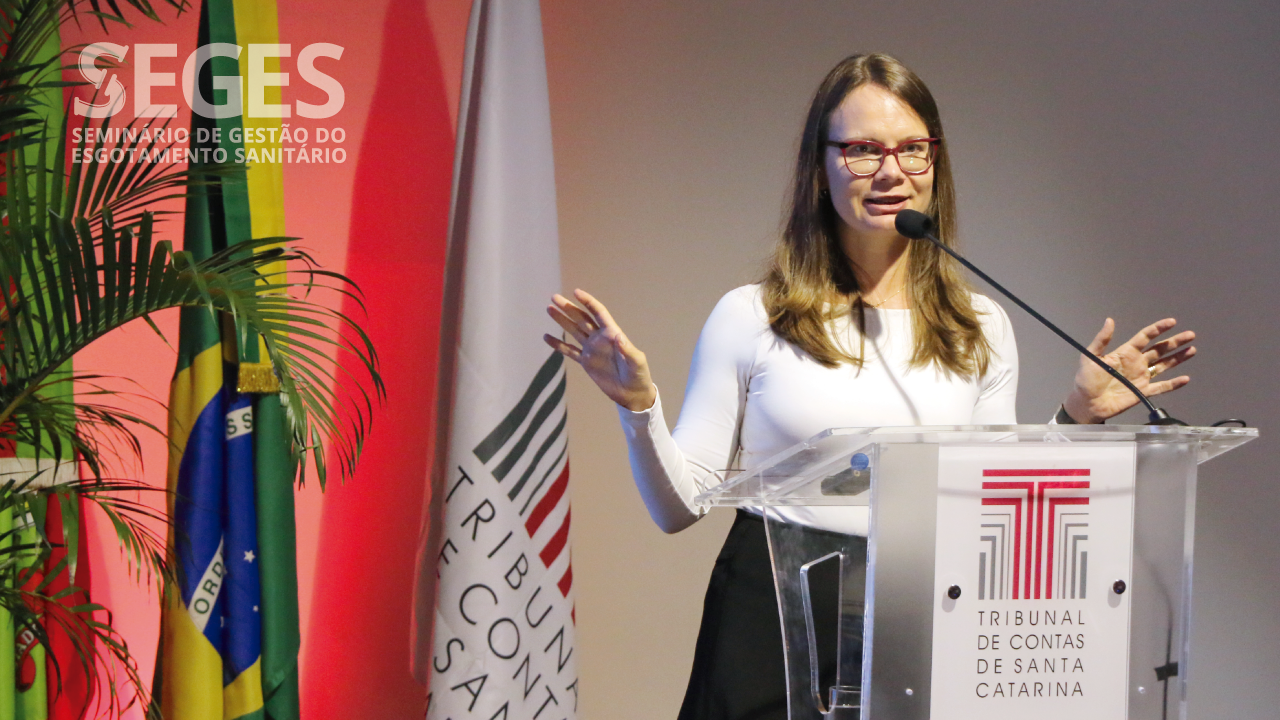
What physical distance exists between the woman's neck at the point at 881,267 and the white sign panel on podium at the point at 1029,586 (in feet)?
2.45

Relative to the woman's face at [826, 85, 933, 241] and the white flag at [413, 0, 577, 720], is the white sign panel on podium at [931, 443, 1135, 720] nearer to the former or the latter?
the woman's face at [826, 85, 933, 241]

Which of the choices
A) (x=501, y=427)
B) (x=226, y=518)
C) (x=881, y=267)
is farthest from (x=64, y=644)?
(x=881, y=267)

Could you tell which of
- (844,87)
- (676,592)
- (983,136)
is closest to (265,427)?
(676,592)

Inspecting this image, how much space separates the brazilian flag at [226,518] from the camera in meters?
2.21

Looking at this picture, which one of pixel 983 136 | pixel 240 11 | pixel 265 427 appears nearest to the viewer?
pixel 265 427

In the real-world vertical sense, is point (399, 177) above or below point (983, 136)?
below

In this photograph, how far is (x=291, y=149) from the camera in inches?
110

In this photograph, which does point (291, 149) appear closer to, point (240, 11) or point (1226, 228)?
point (240, 11)

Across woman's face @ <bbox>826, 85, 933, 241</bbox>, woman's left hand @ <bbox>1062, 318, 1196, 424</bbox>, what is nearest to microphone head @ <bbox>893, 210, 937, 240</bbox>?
woman's face @ <bbox>826, 85, 933, 241</bbox>

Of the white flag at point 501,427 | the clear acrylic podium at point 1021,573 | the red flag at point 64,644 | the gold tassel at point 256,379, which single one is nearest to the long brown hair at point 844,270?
the clear acrylic podium at point 1021,573

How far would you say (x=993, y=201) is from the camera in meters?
3.00

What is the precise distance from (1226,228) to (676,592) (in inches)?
75.9

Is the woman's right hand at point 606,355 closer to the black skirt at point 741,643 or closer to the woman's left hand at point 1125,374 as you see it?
the black skirt at point 741,643

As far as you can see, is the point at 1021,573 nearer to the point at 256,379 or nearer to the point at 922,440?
the point at 922,440
